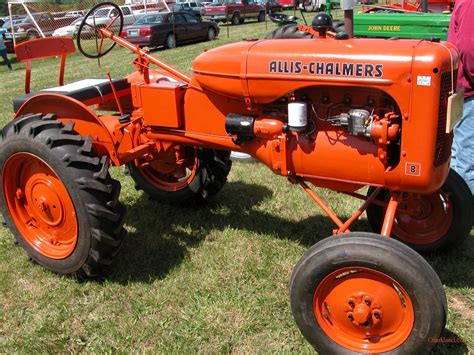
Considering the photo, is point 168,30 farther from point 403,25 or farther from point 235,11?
point 403,25

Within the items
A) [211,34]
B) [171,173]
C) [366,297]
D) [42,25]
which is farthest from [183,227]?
[42,25]

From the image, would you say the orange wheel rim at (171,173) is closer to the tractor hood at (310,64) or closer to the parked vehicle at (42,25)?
the tractor hood at (310,64)

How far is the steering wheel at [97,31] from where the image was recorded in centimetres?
338

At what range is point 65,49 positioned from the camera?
12.8 ft

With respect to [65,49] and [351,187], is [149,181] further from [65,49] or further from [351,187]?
[351,187]

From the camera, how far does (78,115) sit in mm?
3441

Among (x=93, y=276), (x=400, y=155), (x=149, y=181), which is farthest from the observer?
(x=149, y=181)

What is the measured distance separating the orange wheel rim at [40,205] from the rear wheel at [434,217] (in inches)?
79.4

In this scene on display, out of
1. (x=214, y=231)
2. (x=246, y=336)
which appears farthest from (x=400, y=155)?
(x=214, y=231)

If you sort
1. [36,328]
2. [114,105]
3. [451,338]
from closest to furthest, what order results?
[451,338] < [36,328] < [114,105]

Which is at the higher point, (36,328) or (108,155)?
(108,155)

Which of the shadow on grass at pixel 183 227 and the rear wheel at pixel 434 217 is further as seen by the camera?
the shadow on grass at pixel 183 227

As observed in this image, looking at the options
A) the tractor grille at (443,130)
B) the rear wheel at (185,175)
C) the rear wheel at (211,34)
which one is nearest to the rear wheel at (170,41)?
the rear wheel at (211,34)

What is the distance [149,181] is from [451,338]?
2.68m
